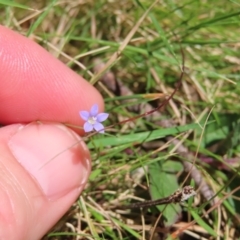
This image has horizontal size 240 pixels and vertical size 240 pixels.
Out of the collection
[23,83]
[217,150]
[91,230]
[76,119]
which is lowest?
[91,230]

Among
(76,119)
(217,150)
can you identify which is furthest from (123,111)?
(217,150)

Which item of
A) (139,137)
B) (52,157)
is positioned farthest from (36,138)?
(139,137)

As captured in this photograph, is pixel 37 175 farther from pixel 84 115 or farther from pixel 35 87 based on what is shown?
pixel 35 87

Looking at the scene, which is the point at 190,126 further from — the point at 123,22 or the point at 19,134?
the point at 123,22

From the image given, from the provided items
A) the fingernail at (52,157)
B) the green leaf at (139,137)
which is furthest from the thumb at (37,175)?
the green leaf at (139,137)

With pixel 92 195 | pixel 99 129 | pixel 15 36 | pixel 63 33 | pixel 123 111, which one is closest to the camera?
pixel 99 129

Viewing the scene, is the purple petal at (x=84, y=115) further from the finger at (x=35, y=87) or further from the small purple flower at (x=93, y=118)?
the finger at (x=35, y=87)

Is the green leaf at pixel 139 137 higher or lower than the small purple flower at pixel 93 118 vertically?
lower

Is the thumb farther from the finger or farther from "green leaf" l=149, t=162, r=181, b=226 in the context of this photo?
"green leaf" l=149, t=162, r=181, b=226
